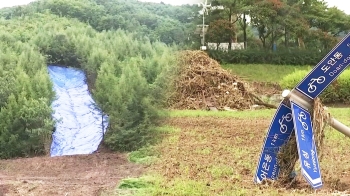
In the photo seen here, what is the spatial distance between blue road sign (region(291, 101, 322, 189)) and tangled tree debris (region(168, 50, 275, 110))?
13.1ft

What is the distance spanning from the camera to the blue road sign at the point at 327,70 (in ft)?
8.10

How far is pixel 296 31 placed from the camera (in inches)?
444

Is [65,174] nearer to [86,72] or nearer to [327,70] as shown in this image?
[86,72]

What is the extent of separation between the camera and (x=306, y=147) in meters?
2.54

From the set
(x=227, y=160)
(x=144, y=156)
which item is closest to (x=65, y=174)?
(x=144, y=156)

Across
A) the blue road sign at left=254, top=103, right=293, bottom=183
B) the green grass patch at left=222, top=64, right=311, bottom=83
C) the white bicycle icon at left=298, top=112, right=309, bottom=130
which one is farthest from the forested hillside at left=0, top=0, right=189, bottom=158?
the green grass patch at left=222, top=64, right=311, bottom=83

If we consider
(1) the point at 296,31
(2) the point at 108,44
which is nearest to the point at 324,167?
(2) the point at 108,44

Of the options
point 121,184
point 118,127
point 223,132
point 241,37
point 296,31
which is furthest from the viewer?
point 241,37

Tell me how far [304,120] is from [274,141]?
7.0 inches

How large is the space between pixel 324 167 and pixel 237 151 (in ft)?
2.69

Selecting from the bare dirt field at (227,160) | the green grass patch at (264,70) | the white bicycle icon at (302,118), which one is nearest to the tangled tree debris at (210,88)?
the bare dirt field at (227,160)

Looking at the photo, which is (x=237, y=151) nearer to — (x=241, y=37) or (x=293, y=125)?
(x=293, y=125)

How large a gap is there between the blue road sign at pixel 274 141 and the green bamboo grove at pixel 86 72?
889mm

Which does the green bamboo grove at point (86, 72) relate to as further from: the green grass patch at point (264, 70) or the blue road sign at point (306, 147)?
the green grass patch at point (264, 70)
